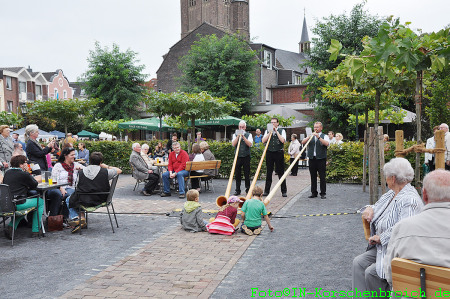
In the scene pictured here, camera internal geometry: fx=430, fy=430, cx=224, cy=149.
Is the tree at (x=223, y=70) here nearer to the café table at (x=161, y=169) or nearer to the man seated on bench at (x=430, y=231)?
the café table at (x=161, y=169)

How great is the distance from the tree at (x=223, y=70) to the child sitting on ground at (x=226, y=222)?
88.8 feet

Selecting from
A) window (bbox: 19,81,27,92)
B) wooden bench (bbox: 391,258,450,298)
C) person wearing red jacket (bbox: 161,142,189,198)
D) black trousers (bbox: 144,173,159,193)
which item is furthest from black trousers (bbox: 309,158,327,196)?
window (bbox: 19,81,27,92)

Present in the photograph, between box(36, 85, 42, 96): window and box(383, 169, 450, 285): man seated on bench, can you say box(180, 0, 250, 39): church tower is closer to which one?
box(36, 85, 42, 96): window

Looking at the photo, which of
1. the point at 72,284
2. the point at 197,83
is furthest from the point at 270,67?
the point at 72,284

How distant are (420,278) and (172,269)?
11.7 feet

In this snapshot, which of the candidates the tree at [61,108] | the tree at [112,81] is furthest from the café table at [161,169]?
the tree at [112,81]

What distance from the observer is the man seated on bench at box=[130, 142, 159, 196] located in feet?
39.5

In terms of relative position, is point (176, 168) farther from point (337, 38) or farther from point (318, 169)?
point (337, 38)

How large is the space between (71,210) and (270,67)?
3975cm

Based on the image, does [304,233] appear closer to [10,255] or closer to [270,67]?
[10,255]

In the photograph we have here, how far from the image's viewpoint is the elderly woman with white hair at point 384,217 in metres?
3.74

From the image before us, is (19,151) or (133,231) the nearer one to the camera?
(133,231)

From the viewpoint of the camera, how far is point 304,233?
738 centimetres

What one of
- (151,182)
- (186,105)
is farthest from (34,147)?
(186,105)
